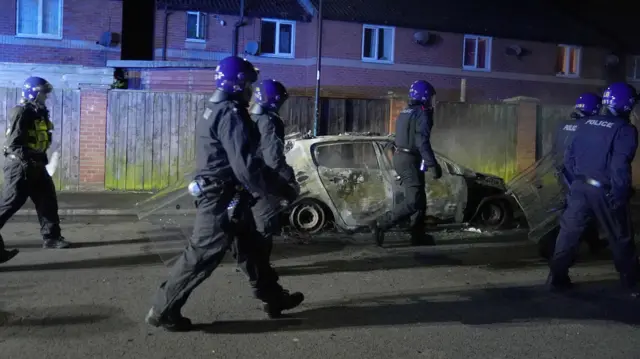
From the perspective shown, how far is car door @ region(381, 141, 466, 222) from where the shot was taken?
8.31 meters

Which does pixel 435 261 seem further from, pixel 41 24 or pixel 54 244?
pixel 41 24

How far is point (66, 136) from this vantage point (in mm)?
12969

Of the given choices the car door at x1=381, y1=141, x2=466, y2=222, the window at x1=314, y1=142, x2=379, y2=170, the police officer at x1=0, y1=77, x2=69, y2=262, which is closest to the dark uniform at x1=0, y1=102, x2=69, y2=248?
the police officer at x1=0, y1=77, x2=69, y2=262

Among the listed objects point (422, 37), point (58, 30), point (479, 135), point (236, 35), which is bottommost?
point (479, 135)

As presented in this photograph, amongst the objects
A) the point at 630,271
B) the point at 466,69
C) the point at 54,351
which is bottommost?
Answer: the point at 54,351

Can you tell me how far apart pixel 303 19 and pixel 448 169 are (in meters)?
14.6

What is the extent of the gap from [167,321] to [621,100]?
13.9 ft

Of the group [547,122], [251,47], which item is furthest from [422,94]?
[251,47]

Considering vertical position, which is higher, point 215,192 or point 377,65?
point 377,65

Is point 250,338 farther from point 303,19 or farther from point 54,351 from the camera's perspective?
point 303,19

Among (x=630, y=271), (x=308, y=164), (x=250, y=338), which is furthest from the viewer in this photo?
(x=308, y=164)

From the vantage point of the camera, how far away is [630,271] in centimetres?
555

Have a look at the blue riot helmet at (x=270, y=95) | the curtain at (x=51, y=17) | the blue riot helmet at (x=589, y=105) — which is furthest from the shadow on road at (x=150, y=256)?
the curtain at (x=51, y=17)

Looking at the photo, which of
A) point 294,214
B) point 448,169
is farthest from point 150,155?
point 448,169
